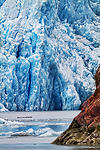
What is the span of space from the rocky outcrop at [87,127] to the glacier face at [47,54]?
37.8 m

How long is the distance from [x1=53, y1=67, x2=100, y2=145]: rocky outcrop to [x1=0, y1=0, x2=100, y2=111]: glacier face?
124 feet

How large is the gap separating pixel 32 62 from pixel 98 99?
128 ft

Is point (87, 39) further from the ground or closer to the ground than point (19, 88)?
further from the ground

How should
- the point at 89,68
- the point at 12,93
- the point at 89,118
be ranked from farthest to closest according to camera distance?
the point at 89,68, the point at 12,93, the point at 89,118

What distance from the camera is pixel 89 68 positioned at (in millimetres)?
57625

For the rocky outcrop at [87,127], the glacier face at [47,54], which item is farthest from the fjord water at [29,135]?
the glacier face at [47,54]

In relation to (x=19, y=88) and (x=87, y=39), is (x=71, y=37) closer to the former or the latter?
(x=87, y=39)

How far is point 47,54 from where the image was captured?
50.5 metres

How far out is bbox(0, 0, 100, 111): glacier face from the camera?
1880 inches

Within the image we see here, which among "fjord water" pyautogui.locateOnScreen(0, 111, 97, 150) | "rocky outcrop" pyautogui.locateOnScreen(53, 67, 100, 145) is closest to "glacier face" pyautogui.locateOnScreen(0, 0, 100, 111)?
"fjord water" pyautogui.locateOnScreen(0, 111, 97, 150)

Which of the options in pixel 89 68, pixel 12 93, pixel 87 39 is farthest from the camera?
pixel 87 39

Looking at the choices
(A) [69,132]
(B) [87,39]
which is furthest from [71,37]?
(A) [69,132]

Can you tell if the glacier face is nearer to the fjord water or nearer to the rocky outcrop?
the fjord water

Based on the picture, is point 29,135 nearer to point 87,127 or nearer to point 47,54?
point 87,127
